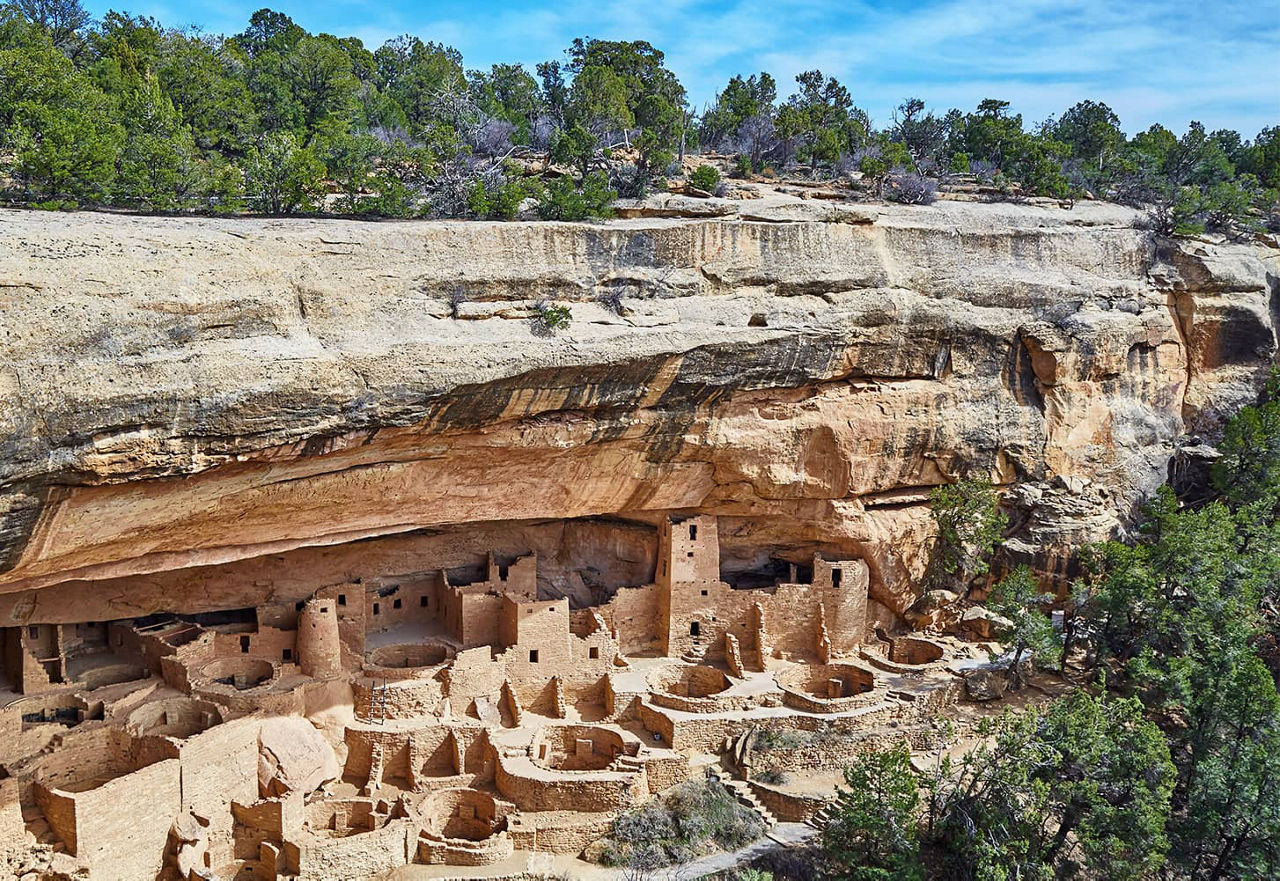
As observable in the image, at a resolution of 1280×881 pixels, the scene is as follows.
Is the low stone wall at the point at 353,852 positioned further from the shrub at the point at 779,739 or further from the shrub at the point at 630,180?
the shrub at the point at 630,180

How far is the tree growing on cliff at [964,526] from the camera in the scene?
25531 millimetres

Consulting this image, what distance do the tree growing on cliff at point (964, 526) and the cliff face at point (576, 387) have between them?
603 millimetres

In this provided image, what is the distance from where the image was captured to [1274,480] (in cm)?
2836

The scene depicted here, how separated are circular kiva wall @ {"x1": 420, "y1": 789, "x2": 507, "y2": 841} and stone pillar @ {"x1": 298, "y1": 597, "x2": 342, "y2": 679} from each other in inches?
142

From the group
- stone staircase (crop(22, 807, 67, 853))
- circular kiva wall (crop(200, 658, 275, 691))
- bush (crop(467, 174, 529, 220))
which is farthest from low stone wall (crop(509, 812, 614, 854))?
bush (crop(467, 174, 529, 220))

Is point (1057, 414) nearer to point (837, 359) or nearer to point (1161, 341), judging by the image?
point (1161, 341)

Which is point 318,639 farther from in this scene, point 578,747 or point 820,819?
point 820,819

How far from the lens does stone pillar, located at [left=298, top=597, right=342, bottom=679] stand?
71.2 feet

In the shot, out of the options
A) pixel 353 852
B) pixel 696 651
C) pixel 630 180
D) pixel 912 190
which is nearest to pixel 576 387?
pixel 696 651

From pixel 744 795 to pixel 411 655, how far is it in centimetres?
738

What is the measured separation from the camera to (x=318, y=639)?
21781 millimetres

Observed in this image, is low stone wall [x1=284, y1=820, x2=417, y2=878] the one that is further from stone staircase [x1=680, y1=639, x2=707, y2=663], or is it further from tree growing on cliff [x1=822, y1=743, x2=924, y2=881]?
stone staircase [x1=680, y1=639, x2=707, y2=663]

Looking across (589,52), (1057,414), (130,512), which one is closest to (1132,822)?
(1057,414)

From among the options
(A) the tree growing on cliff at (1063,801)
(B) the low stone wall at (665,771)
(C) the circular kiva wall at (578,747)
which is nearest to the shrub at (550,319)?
(C) the circular kiva wall at (578,747)
